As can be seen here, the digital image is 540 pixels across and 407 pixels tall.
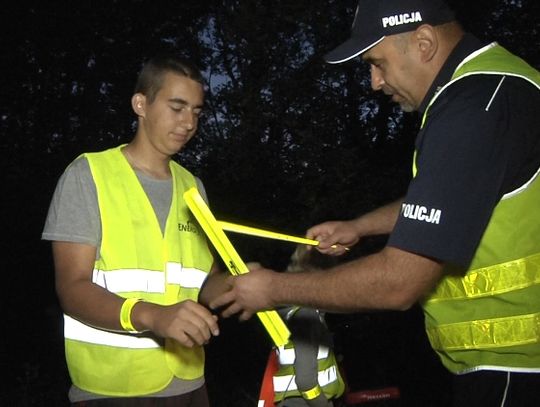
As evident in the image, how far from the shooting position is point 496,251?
2285mm

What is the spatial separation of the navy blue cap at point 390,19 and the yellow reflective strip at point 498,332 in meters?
1.03

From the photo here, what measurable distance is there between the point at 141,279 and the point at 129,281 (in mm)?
54

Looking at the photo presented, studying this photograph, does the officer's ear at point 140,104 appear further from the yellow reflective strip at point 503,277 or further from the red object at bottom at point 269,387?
the red object at bottom at point 269,387

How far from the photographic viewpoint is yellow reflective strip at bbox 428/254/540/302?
229cm

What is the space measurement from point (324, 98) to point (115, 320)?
907 cm

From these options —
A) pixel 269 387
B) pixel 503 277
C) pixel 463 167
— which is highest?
pixel 463 167

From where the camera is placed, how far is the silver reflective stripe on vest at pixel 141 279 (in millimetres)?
2795

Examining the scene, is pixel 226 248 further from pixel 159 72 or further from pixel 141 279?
→ pixel 159 72

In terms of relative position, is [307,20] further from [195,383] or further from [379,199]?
[195,383]

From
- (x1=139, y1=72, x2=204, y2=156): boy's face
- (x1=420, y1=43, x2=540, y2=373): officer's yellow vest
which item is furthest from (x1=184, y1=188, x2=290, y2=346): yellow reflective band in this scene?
(x1=139, y1=72, x2=204, y2=156): boy's face

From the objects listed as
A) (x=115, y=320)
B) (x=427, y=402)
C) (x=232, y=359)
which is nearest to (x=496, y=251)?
(x=115, y=320)

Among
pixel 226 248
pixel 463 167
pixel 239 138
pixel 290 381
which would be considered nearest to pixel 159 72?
pixel 226 248

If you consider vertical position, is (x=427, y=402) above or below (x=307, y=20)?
below

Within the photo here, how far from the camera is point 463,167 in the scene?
209 centimetres
